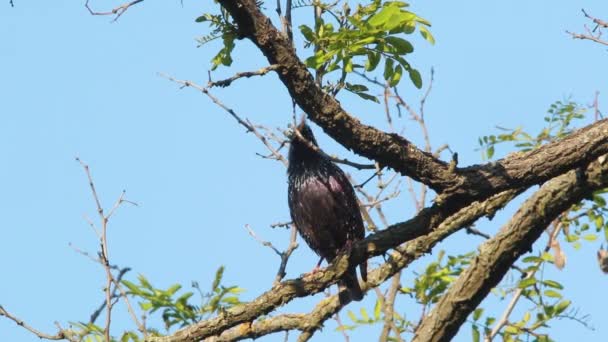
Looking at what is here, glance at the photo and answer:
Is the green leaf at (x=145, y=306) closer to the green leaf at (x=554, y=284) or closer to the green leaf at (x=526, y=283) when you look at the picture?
the green leaf at (x=526, y=283)

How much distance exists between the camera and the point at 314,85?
384 cm

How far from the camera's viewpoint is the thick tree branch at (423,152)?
12.3 feet

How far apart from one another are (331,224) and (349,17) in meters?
2.66

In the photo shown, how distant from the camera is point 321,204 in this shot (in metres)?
6.84

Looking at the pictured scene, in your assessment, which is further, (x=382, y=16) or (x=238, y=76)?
(x=382, y=16)

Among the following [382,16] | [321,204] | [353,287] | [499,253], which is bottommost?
[499,253]

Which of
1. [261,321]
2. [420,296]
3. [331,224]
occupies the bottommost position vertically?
[261,321]

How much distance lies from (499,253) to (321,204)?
1.83m

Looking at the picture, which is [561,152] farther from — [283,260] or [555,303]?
[555,303]

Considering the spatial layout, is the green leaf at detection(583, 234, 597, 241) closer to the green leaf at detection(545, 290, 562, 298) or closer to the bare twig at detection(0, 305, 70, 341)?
the green leaf at detection(545, 290, 562, 298)

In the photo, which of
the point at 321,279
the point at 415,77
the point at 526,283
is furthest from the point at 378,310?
the point at 415,77

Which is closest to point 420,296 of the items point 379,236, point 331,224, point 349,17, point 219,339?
point 331,224

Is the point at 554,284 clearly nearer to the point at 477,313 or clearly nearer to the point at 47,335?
the point at 477,313

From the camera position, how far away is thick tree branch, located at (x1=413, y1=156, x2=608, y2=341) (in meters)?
5.14
